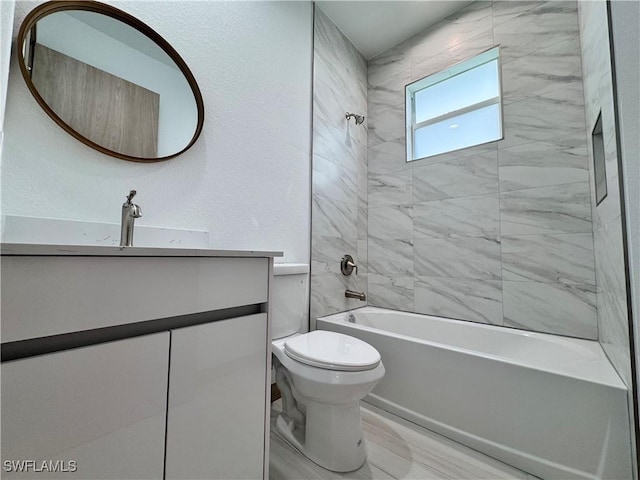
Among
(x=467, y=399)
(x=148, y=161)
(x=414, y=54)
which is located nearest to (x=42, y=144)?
(x=148, y=161)

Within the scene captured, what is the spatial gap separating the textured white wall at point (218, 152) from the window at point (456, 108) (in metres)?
0.99

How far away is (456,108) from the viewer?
2.10 metres

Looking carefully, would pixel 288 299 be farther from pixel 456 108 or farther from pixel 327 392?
pixel 456 108

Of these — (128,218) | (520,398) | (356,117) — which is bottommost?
(520,398)

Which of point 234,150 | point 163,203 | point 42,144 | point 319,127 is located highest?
point 319,127

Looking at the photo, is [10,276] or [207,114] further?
[207,114]

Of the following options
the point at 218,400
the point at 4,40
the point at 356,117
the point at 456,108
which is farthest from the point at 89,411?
the point at 456,108

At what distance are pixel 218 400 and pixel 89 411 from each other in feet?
1.02

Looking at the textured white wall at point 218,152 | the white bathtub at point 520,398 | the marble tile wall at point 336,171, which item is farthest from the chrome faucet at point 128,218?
the white bathtub at point 520,398

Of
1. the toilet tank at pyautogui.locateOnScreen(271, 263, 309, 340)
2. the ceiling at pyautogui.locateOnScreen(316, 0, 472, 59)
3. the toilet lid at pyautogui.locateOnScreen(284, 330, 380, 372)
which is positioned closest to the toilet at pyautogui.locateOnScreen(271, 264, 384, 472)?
the toilet lid at pyautogui.locateOnScreen(284, 330, 380, 372)

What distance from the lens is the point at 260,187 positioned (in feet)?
5.24

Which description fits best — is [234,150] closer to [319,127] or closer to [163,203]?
[163,203]

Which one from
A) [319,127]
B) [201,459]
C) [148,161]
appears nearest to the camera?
[201,459]

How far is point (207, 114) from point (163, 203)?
529 millimetres
